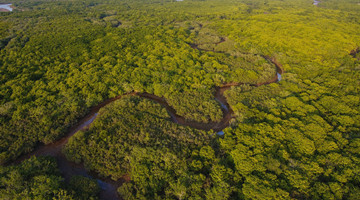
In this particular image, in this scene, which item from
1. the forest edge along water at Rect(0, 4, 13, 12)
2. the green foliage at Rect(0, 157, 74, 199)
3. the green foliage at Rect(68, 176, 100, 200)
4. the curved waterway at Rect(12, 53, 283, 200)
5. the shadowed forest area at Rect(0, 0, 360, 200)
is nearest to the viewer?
Answer: the green foliage at Rect(0, 157, 74, 199)

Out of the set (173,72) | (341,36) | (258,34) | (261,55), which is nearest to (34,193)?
(173,72)

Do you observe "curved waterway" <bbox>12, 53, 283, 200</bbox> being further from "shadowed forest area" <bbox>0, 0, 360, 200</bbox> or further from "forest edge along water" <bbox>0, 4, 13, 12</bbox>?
"forest edge along water" <bbox>0, 4, 13, 12</bbox>

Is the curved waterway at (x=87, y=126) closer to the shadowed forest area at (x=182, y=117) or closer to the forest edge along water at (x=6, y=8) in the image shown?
the shadowed forest area at (x=182, y=117)

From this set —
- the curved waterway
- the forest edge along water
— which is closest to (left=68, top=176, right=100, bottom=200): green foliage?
the curved waterway

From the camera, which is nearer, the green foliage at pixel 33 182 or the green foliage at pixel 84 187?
the green foliage at pixel 33 182

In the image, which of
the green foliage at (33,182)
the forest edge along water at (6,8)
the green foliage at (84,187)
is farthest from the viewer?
the forest edge along water at (6,8)

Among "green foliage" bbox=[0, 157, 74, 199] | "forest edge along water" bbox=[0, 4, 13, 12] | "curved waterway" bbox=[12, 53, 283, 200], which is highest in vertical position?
"forest edge along water" bbox=[0, 4, 13, 12]

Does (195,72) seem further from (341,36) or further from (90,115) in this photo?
(341,36)

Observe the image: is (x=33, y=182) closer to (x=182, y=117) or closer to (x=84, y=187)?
(x=84, y=187)

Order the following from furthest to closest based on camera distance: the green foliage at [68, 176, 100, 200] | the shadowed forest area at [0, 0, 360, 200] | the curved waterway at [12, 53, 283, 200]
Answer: the curved waterway at [12, 53, 283, 200], the shadowed forest area at [0, 0, 360, 200], the green foliage at [68, 176, 100, 200]

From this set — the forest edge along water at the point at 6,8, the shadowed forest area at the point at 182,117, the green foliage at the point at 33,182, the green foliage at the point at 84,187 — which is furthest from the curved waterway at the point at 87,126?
the forest edge along water at the point at 6,8
